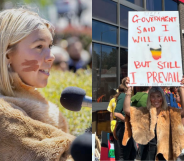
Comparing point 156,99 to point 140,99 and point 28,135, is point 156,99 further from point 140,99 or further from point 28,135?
point 28,135

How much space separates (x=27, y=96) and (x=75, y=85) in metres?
0.32

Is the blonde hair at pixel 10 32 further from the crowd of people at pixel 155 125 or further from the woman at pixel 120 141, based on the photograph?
the woman at pixel 120 141

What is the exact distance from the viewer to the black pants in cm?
335

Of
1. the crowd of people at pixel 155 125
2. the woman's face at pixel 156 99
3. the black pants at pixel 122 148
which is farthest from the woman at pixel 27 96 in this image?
the black pants at pixel 122 148

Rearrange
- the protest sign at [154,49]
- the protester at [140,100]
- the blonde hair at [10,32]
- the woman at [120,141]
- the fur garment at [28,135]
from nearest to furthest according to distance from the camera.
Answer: the fur garment at [28,135] → the blonde hair at [10,32] → the protest sign at [154,49] → the protester at [140,100] → the woman at [120,141]

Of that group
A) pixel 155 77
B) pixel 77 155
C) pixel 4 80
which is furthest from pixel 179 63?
pixel 4 80

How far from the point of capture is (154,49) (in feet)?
8.88

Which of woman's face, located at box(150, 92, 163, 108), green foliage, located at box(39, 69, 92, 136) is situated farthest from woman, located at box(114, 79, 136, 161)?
green foliage, located at box(39, 69, 92, 136)

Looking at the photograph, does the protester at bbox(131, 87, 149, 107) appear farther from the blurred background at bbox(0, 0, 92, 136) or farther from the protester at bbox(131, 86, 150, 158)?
the blurred background at bbox(0, 0, 92, 136)

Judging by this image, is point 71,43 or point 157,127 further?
point 157,127

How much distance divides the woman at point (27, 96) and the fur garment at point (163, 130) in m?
1.59

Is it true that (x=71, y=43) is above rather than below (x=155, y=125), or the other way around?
above

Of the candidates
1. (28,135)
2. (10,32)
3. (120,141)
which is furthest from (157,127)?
(10,32)

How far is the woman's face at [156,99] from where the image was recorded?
2971 mm
